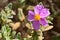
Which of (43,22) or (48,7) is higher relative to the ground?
(48,7)

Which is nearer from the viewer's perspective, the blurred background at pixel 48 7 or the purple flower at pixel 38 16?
the purple flower at pixel 38 16

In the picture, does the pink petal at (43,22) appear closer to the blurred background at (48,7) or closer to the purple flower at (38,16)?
the purple flower at (38,16)

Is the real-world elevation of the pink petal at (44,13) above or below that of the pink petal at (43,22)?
above

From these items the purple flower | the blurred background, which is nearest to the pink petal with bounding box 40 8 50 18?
the purple flower

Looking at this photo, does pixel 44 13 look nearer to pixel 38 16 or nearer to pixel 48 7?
pixel 38 16

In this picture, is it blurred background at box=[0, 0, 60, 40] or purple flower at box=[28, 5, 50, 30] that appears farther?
blurred background at box=[0, 0, 60, 40]

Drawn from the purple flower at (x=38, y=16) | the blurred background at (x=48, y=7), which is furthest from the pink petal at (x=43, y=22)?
the blurred background at (x=48, y=7)

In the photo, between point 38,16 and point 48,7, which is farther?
point 48,7

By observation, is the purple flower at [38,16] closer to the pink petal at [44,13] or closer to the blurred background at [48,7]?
the pink petal at [44,13]

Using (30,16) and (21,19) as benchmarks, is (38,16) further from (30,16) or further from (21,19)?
(21,19)

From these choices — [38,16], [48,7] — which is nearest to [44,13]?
[38,16]

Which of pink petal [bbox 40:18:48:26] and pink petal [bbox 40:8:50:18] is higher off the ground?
pink petal [bbox 40:8:50:18]

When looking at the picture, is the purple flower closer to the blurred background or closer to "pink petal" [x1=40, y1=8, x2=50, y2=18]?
"pink petal" [x1=40, y1=8, x2=50, y2=18]
